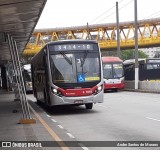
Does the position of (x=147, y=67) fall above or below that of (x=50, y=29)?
below

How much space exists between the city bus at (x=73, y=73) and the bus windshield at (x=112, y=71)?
21.2 meters

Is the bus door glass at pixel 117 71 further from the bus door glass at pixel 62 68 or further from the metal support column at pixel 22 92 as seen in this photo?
the metal support column at pixel 22 92

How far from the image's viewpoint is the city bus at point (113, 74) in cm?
4088

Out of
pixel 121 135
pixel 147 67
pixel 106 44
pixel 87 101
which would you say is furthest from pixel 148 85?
pixel 106 44

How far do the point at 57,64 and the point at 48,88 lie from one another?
3.85 feet

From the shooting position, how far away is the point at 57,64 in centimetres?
1967

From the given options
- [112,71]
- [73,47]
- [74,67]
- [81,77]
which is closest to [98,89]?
[81,77]

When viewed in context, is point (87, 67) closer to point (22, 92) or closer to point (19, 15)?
point (22, 92)

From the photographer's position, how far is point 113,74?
4128 centimetres

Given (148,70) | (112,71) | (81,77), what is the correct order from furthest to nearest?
(148,70) → (112,71) → (81,77)

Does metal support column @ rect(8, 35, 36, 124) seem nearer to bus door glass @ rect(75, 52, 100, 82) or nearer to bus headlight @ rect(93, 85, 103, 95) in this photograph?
bus door glass @ rect(75, 52, 100, 82)

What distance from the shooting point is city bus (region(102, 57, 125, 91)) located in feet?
134

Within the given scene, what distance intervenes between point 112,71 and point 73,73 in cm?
2213

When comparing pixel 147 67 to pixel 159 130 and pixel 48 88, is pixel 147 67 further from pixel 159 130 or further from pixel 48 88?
pixel 159 130
